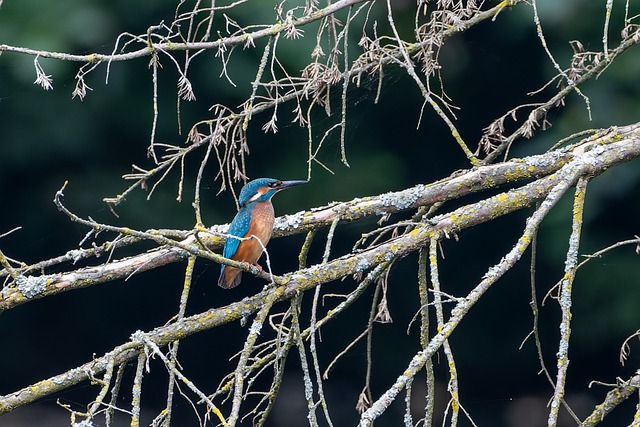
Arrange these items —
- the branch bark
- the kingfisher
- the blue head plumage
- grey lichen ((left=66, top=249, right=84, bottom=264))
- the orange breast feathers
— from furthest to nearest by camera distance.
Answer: the blue head plumage
the kingfisher
the orange breast feathers
grey lichen ((left=66, top=249, right=84, bottom=264))
the branch bark

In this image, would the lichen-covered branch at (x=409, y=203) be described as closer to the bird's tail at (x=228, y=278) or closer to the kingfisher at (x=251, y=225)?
the kingfisher at (x=251, y=225)

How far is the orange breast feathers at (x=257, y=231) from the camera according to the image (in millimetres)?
2732

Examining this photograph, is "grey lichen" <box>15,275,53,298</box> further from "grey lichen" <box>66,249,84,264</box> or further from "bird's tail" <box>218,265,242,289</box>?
"bird's tail" <box>218,265,242,289</box>

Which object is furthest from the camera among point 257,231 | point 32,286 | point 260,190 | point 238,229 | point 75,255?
point 260,190

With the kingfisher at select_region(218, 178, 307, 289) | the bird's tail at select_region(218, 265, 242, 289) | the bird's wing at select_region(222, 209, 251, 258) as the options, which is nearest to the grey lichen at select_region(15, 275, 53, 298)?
the kingfisher at select_region(218, 178, 307, 289)

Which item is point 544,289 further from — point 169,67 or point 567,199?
point 169,67

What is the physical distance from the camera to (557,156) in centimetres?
245

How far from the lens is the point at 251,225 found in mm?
2875

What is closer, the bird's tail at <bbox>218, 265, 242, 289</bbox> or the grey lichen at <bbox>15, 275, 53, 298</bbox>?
the grey lichen at <bbox>15, 275, 53, 298</bbox>

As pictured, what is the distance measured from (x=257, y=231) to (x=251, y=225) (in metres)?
0.05

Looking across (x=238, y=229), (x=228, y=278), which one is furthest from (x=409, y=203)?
(x=228, y=278)

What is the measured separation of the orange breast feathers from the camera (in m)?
2.73

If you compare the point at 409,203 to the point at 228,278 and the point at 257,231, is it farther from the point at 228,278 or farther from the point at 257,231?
the point at 228,278

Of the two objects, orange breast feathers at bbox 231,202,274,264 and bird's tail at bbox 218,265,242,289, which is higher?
orange breast feathers at bbox 231,202,274,264
